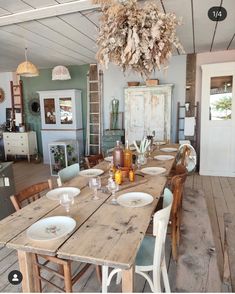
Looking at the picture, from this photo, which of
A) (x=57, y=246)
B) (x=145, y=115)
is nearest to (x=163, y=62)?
(x=57, y=246)

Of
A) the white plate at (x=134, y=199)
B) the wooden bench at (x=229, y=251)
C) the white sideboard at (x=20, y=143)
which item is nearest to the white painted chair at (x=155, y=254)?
the white plate at (x=134, y=199)

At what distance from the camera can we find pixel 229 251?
1.73 metres

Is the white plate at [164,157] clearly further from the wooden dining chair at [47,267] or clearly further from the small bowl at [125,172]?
the wooden dining chair at [47,267]

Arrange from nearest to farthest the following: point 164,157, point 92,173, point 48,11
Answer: point 92,173, point 48,11, point 164,157

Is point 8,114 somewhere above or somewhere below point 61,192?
above

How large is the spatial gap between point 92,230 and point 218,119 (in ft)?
13.3

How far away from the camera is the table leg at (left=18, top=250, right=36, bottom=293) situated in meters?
1.35

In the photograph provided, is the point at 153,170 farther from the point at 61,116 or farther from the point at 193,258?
the point at 61,116

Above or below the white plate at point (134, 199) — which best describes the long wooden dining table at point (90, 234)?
below

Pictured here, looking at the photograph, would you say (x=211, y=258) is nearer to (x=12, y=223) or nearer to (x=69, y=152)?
(x=12, y=223)

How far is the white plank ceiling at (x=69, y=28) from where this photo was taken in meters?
2.61

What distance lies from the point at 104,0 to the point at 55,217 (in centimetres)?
159

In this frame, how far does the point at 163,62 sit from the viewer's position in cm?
197

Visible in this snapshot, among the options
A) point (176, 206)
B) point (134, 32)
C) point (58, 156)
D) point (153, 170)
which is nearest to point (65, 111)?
point (58, 156)
